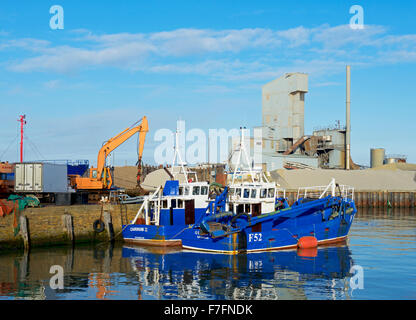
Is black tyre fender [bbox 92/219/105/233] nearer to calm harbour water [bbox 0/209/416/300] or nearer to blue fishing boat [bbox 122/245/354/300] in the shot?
calm harbour water [bbox 0/209/416/300]

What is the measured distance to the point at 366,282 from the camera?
21.1 metres

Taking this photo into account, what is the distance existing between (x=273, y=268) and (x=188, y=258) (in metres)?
6.04

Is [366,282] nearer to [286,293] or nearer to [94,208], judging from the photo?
[286,293]

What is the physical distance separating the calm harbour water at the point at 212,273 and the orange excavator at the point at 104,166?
1093 centimetres

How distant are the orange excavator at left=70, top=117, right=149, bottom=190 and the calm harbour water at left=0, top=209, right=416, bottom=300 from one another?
1093cm

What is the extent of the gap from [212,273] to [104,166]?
893 inches

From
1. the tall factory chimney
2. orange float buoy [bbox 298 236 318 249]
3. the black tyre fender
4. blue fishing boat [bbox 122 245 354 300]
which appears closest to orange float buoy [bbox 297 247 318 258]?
blue fishing boat [bbox 122 245 354 300]

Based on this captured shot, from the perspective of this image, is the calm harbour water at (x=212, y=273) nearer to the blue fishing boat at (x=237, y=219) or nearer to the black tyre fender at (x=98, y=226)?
the blue fishing boat at (x=237, y=219)

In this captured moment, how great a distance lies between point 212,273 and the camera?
23.6 m

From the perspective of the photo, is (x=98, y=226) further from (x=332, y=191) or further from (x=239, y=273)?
(x=332, y=191)

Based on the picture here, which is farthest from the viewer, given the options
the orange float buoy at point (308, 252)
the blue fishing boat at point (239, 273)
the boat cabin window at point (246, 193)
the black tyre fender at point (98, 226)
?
Answer: the black tyre fender at point (98, 226)

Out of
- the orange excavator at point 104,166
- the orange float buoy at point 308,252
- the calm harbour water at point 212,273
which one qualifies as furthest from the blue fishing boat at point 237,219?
the orange excavator at point 104,166

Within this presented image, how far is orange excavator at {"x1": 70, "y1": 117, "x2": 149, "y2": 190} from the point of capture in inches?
1682

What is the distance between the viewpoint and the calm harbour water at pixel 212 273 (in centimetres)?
1936
